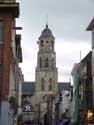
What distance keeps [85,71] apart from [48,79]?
11665 centimetres

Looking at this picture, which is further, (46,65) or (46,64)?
(46,65)

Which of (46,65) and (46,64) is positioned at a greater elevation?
(46,64)

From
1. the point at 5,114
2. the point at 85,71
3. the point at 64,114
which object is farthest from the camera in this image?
the point at 64,114

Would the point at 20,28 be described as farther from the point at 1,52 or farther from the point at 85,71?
the point at 85,71

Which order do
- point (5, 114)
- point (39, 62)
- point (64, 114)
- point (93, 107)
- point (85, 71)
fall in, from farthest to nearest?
1. point (39, 62)
2. point (64, 114)
3. point (85, 71)
4. point (93, 107)
5. point (5, 114)

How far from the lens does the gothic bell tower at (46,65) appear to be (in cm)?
19262

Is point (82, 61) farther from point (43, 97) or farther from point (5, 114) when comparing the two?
point (43, 97)

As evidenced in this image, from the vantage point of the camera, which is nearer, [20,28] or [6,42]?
[6,42]

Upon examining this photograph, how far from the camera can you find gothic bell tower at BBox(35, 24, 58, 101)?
193 m

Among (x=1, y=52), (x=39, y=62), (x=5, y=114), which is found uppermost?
(x=39, y=62)

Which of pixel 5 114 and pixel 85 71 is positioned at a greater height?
pixel 85 71

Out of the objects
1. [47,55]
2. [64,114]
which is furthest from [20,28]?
[47,55]

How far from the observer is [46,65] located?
636 ft

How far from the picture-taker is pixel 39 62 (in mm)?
192625
